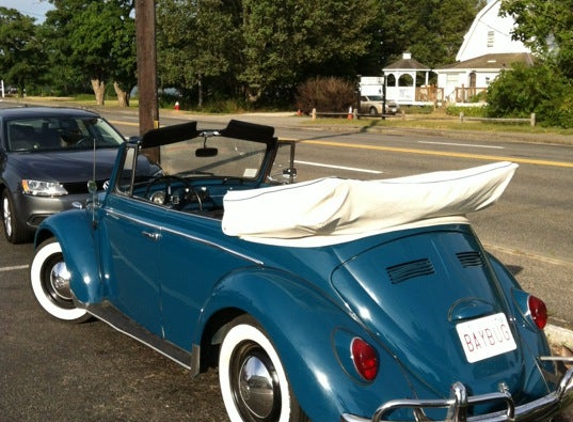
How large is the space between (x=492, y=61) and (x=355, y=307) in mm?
47793

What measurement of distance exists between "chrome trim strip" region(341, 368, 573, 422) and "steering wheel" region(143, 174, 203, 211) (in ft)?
7.34

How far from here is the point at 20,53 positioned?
80.7 meters

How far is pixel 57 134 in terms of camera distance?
8.55 metres

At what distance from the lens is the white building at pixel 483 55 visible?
154ft

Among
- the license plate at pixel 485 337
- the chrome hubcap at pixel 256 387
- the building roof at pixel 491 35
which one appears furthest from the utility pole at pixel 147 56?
the building roof at pixel 491 35

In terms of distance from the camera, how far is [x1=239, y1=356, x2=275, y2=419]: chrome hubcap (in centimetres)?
319

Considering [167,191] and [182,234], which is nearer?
[182,234]

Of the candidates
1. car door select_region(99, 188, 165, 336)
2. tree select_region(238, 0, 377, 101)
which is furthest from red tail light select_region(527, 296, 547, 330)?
tree select_region(238, 0, 377, 101)

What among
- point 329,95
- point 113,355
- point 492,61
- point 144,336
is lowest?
point 113,355

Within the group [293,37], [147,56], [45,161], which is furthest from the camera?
[293,37]

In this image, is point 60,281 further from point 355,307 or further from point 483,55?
point 483,55

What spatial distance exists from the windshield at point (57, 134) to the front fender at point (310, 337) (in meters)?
5.59

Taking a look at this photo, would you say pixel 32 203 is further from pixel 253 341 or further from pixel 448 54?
pixel 448 54

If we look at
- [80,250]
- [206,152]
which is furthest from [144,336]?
[206,152]
